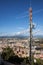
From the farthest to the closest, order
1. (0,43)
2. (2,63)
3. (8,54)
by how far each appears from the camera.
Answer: (0,43), (8,54), (2,63)

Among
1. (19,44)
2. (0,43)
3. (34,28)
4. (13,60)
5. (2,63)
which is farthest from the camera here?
(19,44)

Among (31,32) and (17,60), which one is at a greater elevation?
(31,32)

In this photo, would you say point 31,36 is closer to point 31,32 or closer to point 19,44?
point 31,32

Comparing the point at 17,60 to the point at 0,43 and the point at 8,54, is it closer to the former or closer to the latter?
the point at 8,54

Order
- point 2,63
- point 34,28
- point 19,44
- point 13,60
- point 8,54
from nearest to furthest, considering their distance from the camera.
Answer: point 34,28
point 2,63
point 13,60
point 8,54
point 19,44

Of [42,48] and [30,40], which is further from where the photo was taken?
[42,48]

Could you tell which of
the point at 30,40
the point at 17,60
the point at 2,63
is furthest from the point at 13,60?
the point at 30,40

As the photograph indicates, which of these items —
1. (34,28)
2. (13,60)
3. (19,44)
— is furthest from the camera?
(19,44)

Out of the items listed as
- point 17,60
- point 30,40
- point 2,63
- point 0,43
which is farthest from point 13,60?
point 0,43

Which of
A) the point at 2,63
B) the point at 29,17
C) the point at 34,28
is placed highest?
the point at 29,17
